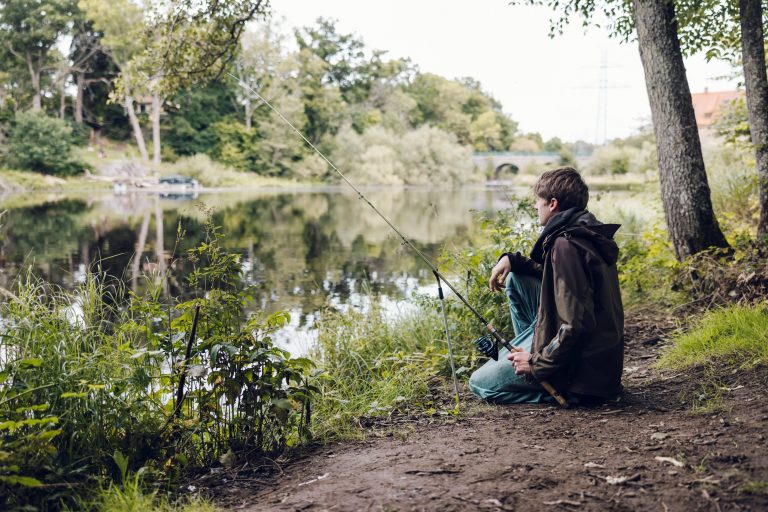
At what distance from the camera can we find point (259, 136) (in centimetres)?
4872

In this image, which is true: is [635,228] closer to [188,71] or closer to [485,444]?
[188,71]

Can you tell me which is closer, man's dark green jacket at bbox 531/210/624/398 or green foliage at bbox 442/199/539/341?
man's dark green jacket at bbox 531/210/624/398

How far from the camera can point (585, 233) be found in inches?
111

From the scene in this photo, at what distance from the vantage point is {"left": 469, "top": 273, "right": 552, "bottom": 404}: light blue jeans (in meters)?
3.21

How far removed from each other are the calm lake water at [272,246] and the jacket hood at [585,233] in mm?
1648

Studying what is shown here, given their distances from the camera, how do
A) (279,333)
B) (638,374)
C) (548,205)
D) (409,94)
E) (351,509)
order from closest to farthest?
(351,509) < (548,205) < (638,374) < (279,333) < (409,94)

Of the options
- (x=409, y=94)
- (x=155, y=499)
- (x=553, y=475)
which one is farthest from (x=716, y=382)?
(x=409, y=94)

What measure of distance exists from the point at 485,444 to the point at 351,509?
79 cm

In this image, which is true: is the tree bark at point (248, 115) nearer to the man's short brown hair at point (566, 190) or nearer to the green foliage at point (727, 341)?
the green foliage at point (727, 341)

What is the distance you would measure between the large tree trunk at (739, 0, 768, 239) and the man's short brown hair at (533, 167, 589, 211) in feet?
7.51

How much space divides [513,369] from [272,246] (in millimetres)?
11816

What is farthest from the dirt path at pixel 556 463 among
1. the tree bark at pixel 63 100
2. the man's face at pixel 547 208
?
the tree bark at pixel 63 100

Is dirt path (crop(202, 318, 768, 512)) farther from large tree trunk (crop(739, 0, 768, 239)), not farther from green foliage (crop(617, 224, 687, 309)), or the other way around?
green foliage (crop(617, 224, 687, 309))

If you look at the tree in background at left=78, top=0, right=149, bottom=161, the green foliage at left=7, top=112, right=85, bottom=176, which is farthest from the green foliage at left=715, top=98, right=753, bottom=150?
the tree in background at left=78, top=0, right=149, bottom=161
